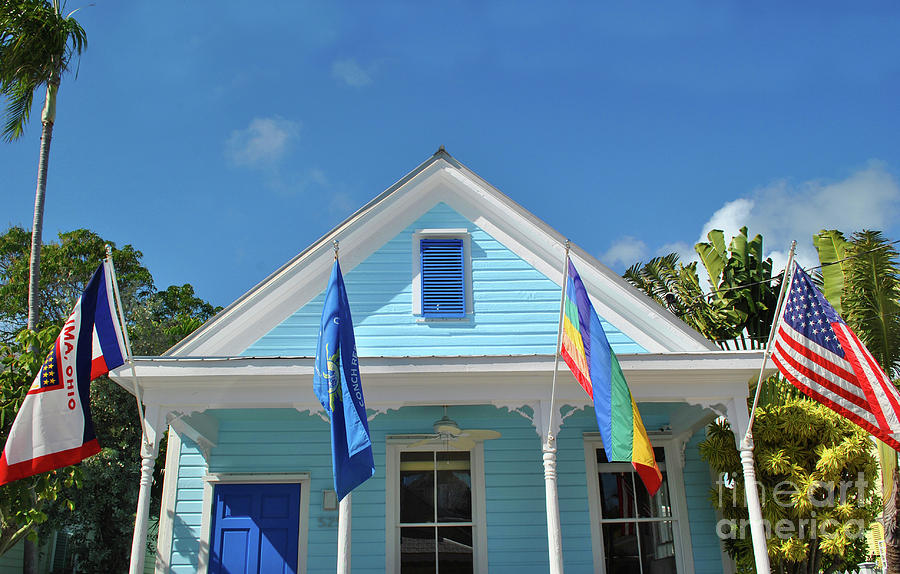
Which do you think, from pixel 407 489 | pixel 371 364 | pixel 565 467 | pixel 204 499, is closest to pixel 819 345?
pixel 565 467

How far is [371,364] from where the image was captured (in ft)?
23.1

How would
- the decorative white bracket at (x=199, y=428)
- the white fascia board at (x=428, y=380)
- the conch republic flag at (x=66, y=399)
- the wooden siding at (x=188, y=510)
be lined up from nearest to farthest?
the conch republic flag at (x=66, y=399) → the white fascia board at (x=428, y=380) → the decorative white bracket at (x=199, y=428) → the wooden siding at (x=188, y=510)

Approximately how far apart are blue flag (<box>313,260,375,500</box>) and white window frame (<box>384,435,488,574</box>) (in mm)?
2260

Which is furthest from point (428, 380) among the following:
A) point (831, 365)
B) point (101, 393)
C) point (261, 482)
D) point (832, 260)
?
point (101, 393)

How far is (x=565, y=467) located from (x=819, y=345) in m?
3.29

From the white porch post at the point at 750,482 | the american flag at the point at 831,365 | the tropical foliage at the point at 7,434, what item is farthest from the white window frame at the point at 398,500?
the american flag at the point at 831,365

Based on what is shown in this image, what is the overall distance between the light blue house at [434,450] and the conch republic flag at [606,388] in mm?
1313

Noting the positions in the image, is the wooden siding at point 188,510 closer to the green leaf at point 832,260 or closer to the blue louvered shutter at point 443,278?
the blue louvered shutter at point 443,278

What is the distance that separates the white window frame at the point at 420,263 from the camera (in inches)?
338

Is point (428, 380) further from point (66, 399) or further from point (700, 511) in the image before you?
point (700, 511)

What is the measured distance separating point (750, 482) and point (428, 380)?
3252mm

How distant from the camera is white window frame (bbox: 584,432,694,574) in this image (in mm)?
8023

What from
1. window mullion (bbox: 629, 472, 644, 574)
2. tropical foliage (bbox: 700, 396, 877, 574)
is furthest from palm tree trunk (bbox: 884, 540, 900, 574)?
window mullion (bbox: 629, 472, 644, 574)

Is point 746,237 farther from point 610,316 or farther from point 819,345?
point 819,345
